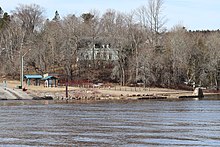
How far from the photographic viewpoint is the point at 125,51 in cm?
10350

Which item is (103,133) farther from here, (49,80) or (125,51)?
(125,51)

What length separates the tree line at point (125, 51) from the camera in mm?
100312

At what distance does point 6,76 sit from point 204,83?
Result: 4161 centimetres

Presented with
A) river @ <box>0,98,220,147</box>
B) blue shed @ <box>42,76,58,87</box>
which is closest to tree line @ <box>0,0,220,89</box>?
blue shed @ <box>42,76,58,87</box>

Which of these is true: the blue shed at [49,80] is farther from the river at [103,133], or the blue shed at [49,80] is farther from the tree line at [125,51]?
the river at [103,133]

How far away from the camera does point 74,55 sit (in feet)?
353

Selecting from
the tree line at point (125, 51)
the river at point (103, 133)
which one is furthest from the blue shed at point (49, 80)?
the river at point (103, 133)

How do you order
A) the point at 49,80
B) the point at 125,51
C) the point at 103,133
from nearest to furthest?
the point at 103,133 < the point at 49,80 < the point at 125,51

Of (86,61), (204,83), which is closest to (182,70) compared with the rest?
(204,83)

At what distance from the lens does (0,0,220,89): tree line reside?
100312mm

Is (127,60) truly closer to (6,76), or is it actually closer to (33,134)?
(6,76)

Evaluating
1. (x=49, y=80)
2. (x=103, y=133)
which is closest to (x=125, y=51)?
(x=49, y=80)

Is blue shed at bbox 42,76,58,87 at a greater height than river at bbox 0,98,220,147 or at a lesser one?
greater

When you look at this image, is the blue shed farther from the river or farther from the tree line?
the river
